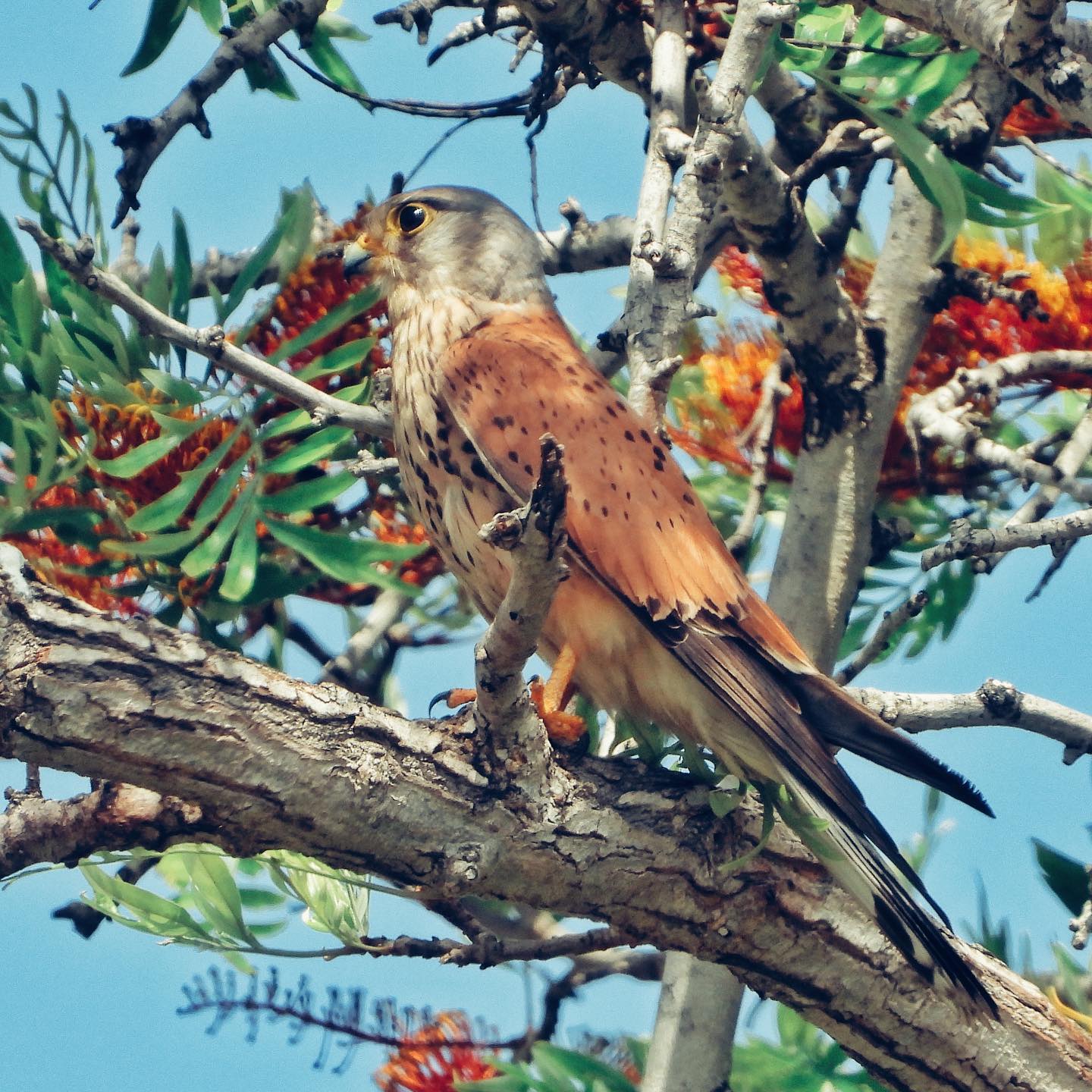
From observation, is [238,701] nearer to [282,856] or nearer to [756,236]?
[282,856]

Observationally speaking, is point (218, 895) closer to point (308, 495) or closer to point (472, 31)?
point (308, 495)

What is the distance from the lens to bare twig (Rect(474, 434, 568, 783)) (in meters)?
1.67

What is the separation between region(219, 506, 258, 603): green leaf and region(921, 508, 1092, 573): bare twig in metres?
1.17

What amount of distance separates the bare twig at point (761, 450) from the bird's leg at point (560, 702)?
74 cm

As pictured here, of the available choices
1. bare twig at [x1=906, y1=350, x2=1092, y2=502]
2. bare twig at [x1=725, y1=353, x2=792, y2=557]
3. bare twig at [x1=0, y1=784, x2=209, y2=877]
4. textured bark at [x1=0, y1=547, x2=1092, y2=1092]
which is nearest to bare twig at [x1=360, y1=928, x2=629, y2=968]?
textured bark at [x1=0, y1=547, x2=1092, y2=1092]

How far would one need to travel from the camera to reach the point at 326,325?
2.67m

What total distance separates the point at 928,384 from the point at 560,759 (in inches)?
71.2

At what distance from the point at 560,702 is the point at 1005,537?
85 centimetres

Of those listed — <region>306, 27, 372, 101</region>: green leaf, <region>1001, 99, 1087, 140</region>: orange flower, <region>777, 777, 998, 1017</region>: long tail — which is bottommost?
<region>777, 777, 998, 1017</region>: long tail

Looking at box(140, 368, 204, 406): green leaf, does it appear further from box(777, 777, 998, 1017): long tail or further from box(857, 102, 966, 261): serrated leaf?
box(857, 102, 966, 261): serrated leaf

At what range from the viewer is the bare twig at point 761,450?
309 centimetres

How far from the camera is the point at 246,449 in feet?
8.63

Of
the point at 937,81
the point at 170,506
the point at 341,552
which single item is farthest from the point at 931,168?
the point at 170,506

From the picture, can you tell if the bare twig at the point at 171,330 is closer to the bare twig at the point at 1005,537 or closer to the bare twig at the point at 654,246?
the bare twig at the point at 654,246
